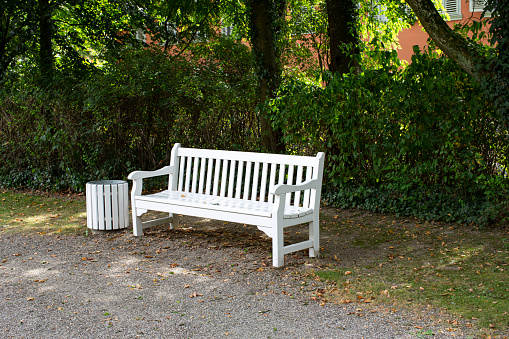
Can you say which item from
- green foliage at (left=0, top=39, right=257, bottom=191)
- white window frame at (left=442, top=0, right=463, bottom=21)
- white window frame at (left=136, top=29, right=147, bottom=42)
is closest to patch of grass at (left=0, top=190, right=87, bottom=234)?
green foliage at (left=0, top=39, right=257, bottom=191)

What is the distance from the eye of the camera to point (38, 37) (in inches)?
503

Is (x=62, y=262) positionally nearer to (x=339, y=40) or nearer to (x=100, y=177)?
(x=100, y=177)

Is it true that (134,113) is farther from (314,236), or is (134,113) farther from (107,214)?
(314,236)

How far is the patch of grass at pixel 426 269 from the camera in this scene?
4.00 m

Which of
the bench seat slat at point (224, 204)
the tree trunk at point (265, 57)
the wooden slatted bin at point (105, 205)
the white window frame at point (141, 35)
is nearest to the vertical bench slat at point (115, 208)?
the wooden slatted bin at point (105, 205)

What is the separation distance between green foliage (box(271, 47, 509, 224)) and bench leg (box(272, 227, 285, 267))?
2.69m

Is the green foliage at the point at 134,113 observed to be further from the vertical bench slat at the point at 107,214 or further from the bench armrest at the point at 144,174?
the vertical bench slat at the point at 107,214

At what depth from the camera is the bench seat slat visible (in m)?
5.28

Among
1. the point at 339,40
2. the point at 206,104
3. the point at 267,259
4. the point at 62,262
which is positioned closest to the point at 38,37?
the point at 206,104

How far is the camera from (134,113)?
9719mm

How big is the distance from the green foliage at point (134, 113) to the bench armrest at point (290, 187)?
4233 millimetres

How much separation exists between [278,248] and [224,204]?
99 cm

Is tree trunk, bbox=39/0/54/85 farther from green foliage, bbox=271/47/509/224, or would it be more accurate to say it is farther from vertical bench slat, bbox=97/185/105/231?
green foliage, bbox=271/47/509/224

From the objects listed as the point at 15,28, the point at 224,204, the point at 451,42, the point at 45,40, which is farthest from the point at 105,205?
the point at 15,28
